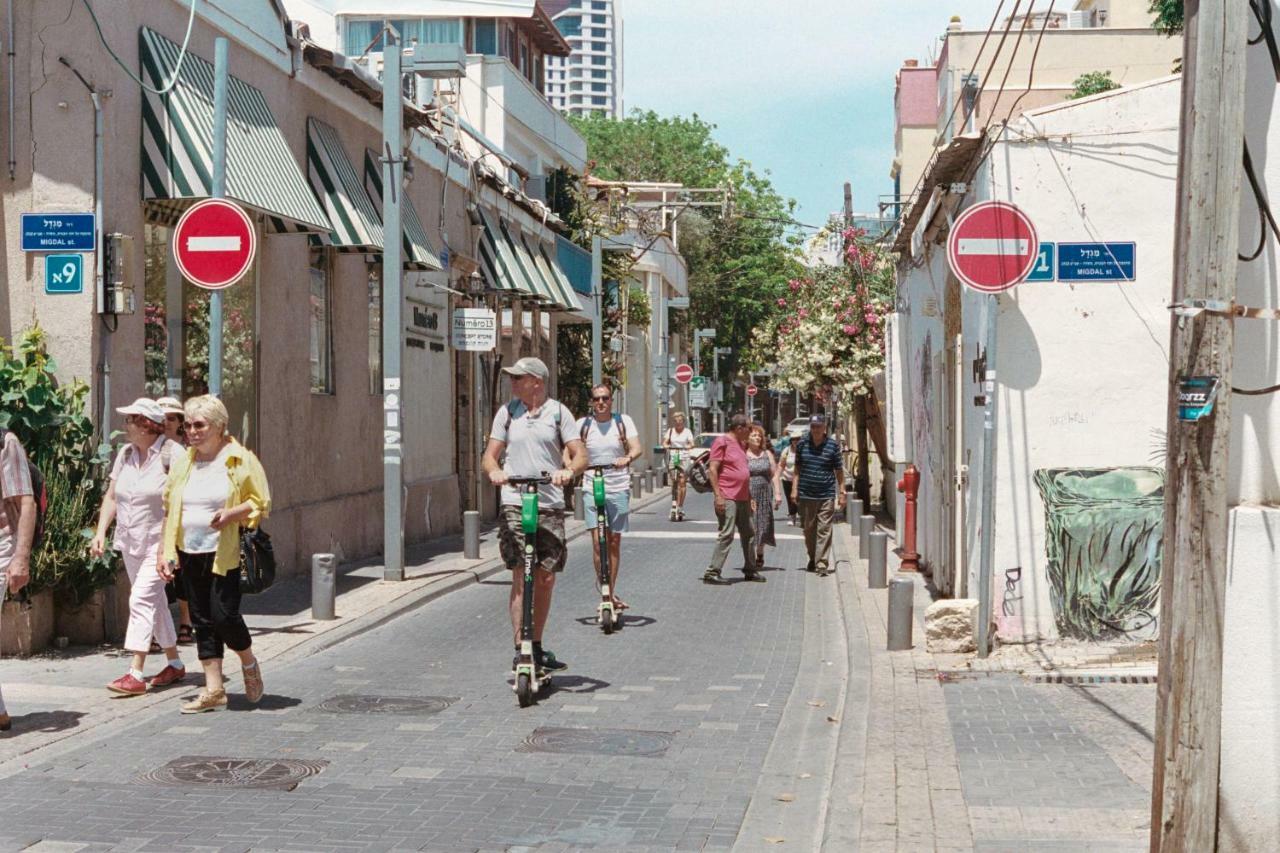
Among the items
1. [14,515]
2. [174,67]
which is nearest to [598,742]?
[14,515]

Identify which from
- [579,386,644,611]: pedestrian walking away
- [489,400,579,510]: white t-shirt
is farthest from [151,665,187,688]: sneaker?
[579,386,644,611]: pedestrian walking away

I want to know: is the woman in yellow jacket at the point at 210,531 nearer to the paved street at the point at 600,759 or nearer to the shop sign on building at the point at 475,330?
the paved street at the point at 600,759

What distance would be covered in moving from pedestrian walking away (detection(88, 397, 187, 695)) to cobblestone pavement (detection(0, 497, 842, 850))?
14.4 inches

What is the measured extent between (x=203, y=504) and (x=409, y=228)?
1156 centimetres

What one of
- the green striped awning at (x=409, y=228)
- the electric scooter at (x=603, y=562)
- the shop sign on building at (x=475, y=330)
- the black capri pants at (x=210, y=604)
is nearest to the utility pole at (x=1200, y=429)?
the black capri pants at (x=210, y=604)

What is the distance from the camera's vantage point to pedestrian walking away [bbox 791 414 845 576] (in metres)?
18.5

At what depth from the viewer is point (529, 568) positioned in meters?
9.86

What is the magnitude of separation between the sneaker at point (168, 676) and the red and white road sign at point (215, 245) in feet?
9.64

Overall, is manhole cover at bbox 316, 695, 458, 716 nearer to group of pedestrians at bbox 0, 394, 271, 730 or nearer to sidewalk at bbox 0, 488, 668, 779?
group of pedestrians at bbox 0, 394, 271, 730

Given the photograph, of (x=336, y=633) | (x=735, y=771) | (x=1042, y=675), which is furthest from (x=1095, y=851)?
(x=336, y=633)

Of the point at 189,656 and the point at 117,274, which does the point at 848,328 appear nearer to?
the point at 117,274

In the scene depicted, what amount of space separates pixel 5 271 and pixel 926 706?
7.37 meters

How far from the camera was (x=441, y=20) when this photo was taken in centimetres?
3466

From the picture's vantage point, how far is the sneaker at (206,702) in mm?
9055
